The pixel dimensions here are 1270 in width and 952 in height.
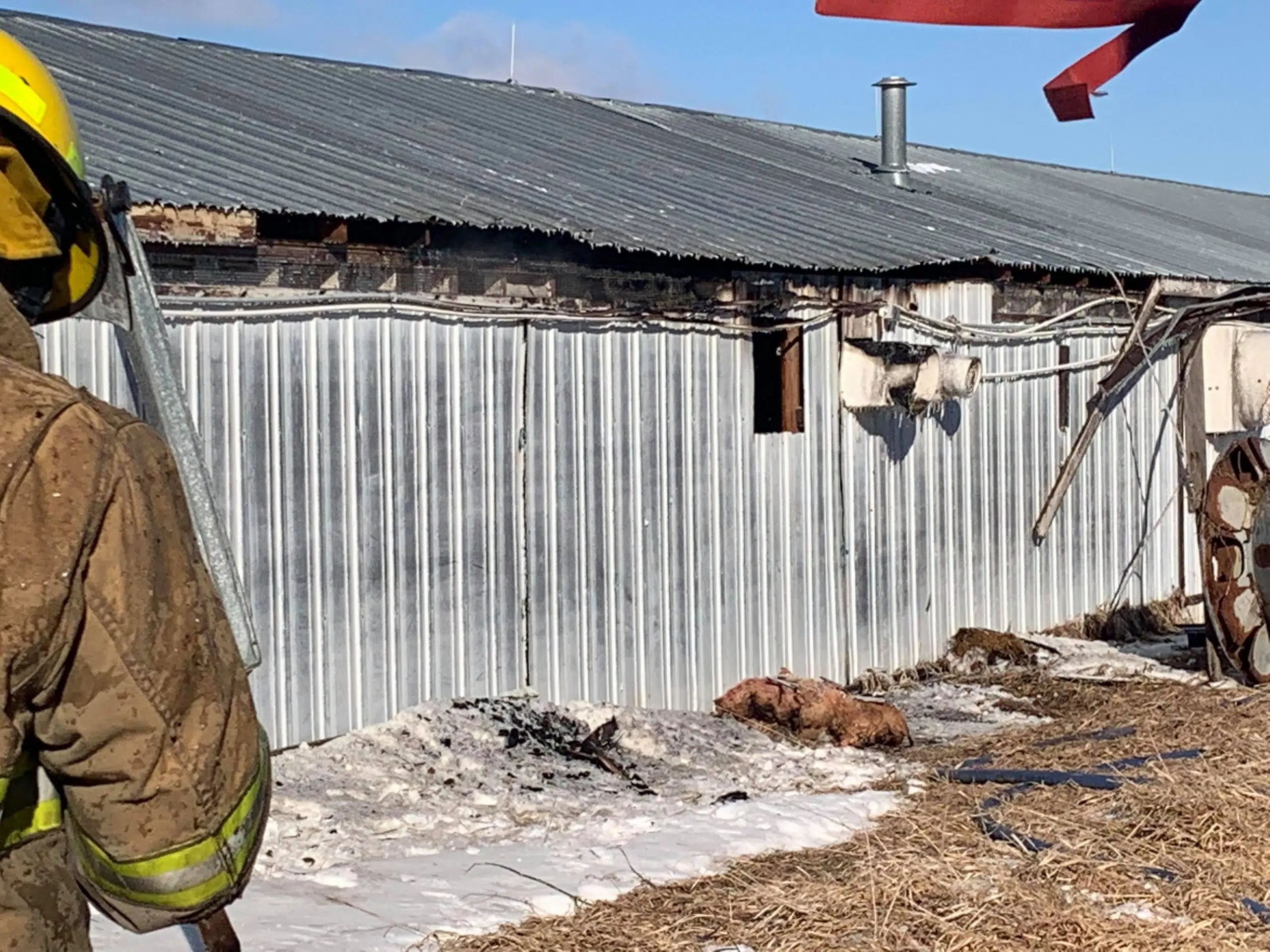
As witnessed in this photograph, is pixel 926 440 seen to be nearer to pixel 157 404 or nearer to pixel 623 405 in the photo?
pixel 623 405

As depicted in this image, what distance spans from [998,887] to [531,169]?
5828 mm

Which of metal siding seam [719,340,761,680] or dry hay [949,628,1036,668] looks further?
dry hay [949,628,1036,668]

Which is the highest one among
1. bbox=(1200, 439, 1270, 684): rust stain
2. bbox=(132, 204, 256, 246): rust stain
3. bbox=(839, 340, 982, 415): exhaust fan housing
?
bbox=(132, 204, 256, 246): rust stain

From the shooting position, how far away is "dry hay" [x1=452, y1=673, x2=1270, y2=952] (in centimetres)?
509

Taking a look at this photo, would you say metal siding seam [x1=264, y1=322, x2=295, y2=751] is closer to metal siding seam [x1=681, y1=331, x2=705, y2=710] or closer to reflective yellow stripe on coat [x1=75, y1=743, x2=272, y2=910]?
metal siding seam [x1=681, y1=331, x2=705, y2=710]

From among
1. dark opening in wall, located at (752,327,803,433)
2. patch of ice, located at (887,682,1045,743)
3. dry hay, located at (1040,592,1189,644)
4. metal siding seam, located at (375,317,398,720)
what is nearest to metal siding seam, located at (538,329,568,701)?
metal siding seam, located at (375,317,398,720)

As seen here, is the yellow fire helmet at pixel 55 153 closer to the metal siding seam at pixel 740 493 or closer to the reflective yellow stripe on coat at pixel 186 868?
the reflective yellow stripe on coat at pixel 186 868

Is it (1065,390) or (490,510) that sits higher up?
(1065,390)

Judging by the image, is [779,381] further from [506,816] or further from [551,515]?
[506,816]

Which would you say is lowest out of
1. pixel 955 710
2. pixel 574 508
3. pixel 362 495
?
pixel 955 710

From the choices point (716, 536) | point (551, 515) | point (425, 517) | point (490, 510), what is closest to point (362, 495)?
point (425, 517)

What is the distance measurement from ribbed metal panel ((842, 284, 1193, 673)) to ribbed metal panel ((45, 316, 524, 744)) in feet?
10.0

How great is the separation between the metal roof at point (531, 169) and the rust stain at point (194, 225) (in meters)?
0.06

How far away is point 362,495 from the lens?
23.9 ft
